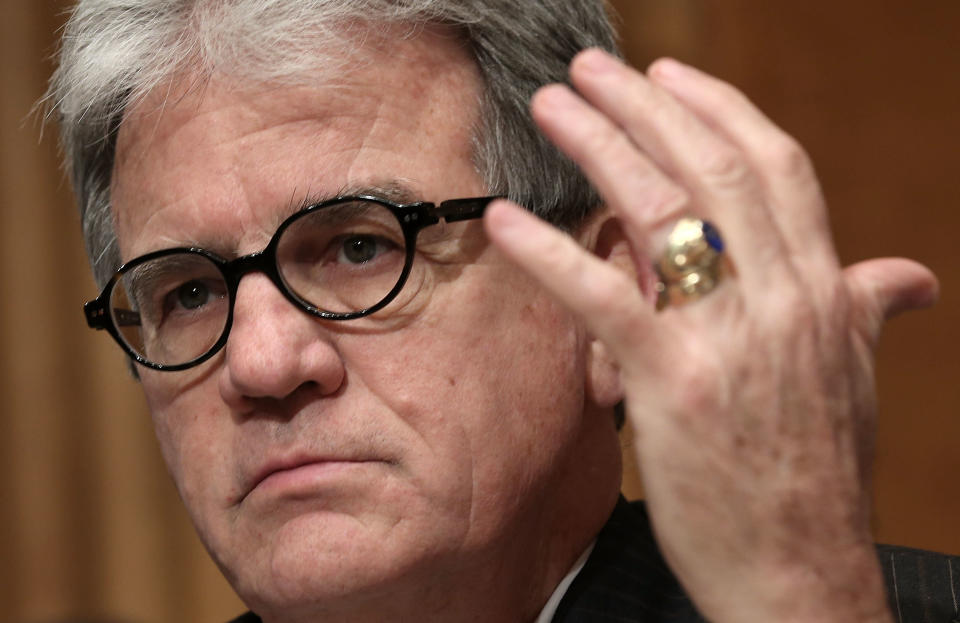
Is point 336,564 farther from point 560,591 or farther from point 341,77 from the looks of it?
point 341,77

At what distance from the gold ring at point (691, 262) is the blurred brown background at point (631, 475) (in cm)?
176

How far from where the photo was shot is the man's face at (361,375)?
1540 mm

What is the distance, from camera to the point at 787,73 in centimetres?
307

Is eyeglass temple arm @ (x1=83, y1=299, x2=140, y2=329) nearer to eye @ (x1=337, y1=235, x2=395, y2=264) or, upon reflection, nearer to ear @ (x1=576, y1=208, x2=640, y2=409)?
eye @ (x1=337, y1=235, x2=395, y2=264)

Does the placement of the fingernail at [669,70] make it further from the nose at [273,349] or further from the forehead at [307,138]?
the nose at [273,349]

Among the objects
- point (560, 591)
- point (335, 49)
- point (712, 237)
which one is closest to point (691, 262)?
point (712, 237)

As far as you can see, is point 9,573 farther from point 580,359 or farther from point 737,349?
point 737,349

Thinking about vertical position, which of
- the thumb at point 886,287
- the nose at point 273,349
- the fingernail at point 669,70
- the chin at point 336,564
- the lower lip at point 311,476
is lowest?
the chin at point 336,564

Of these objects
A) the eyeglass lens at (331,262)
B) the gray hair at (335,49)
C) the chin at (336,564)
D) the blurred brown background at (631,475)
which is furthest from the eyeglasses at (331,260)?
the blurred brown background at (631,475)

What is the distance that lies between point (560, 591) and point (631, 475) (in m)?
0.87

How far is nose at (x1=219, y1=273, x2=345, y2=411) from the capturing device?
1519 millimetres

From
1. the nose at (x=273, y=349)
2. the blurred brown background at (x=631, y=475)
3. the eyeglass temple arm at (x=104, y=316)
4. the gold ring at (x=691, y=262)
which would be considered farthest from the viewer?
the blurred brown background at (x=631, y=475)

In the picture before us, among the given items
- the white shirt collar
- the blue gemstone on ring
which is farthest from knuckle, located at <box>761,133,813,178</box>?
the white shirt collar

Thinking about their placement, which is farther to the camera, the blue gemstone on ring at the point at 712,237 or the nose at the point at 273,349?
the nose at the point at 273,349
